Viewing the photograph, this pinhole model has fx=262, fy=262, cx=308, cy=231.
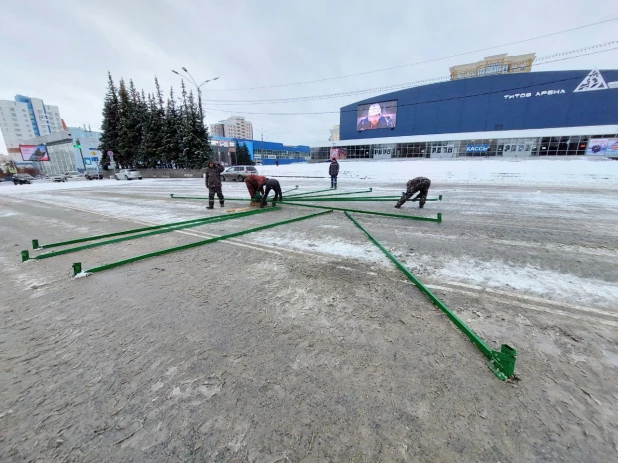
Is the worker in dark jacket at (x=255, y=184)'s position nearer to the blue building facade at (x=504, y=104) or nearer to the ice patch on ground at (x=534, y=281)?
the ice patch on ground at (x=534, y=281)

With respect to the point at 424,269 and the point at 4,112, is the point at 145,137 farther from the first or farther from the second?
the point at 4,112

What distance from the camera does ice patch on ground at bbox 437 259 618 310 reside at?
290cm

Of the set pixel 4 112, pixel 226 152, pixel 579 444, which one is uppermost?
pixel 4 112

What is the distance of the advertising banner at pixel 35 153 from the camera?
168ft

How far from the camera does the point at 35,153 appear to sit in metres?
51.5

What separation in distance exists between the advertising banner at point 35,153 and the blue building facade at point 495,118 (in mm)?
58329

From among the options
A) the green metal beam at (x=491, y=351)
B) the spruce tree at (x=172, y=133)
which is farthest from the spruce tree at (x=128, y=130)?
the green metal beam at (x=491, y=351)

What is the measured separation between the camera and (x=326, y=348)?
223 cm

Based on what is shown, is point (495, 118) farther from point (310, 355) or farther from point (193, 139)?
point (310, 355)

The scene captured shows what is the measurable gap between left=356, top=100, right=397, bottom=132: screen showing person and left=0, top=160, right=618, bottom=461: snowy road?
53.7 meters

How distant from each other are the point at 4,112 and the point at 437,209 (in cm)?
15699

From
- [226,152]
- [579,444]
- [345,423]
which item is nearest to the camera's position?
[579,444]

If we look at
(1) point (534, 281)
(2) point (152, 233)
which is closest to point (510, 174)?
(1) point (534, 281)

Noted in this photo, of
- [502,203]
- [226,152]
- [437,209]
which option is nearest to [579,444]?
[437,209]
